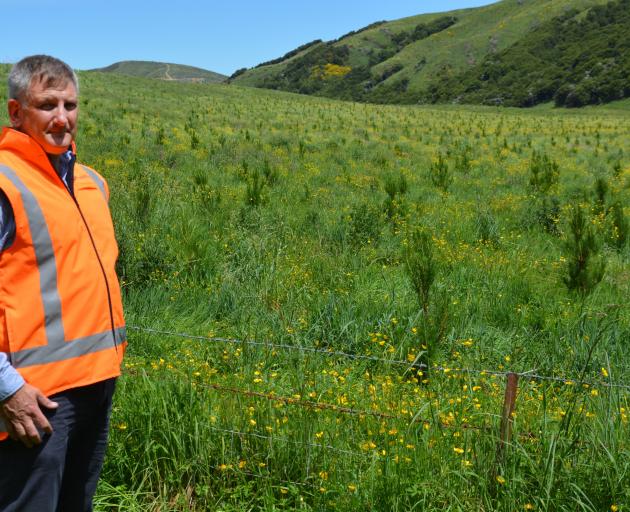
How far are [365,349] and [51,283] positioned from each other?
3070 mm

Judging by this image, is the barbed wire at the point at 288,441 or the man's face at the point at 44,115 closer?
the man's face at the point at 44,115

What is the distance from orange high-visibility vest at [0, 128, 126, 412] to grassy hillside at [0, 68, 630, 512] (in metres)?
1.18

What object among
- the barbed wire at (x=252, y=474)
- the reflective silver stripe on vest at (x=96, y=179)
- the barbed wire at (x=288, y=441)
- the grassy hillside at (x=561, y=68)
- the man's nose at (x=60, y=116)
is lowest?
the barbed wire at (x=252, y=474)

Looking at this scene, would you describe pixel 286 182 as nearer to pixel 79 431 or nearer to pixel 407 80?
pixel 79 431

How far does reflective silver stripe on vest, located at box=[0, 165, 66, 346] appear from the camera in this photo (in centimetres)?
164

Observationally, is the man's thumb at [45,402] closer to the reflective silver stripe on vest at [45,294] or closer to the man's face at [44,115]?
the reflective silver stripe on vest at [45,294]

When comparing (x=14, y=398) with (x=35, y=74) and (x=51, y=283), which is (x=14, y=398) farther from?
(x=35, y=74)

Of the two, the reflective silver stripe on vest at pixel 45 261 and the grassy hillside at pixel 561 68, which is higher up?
the grassy hillside at pixel 561 68

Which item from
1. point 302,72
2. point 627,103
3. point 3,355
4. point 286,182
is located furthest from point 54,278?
point 302,72

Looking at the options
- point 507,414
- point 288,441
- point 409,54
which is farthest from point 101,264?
point 409,54

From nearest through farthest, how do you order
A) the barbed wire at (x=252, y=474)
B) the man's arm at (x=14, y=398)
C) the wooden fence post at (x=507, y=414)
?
the man's arm at (x=14, y=398)
the wooden fence post at (x=507, y=414)
the barbed wire at (x=252, y=474)

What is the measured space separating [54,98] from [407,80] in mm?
113775

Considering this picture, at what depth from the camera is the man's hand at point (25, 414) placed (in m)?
1.62

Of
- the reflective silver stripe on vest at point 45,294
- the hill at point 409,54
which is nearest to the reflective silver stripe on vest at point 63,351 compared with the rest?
the reflective silver stripe on vest at point 45,294
